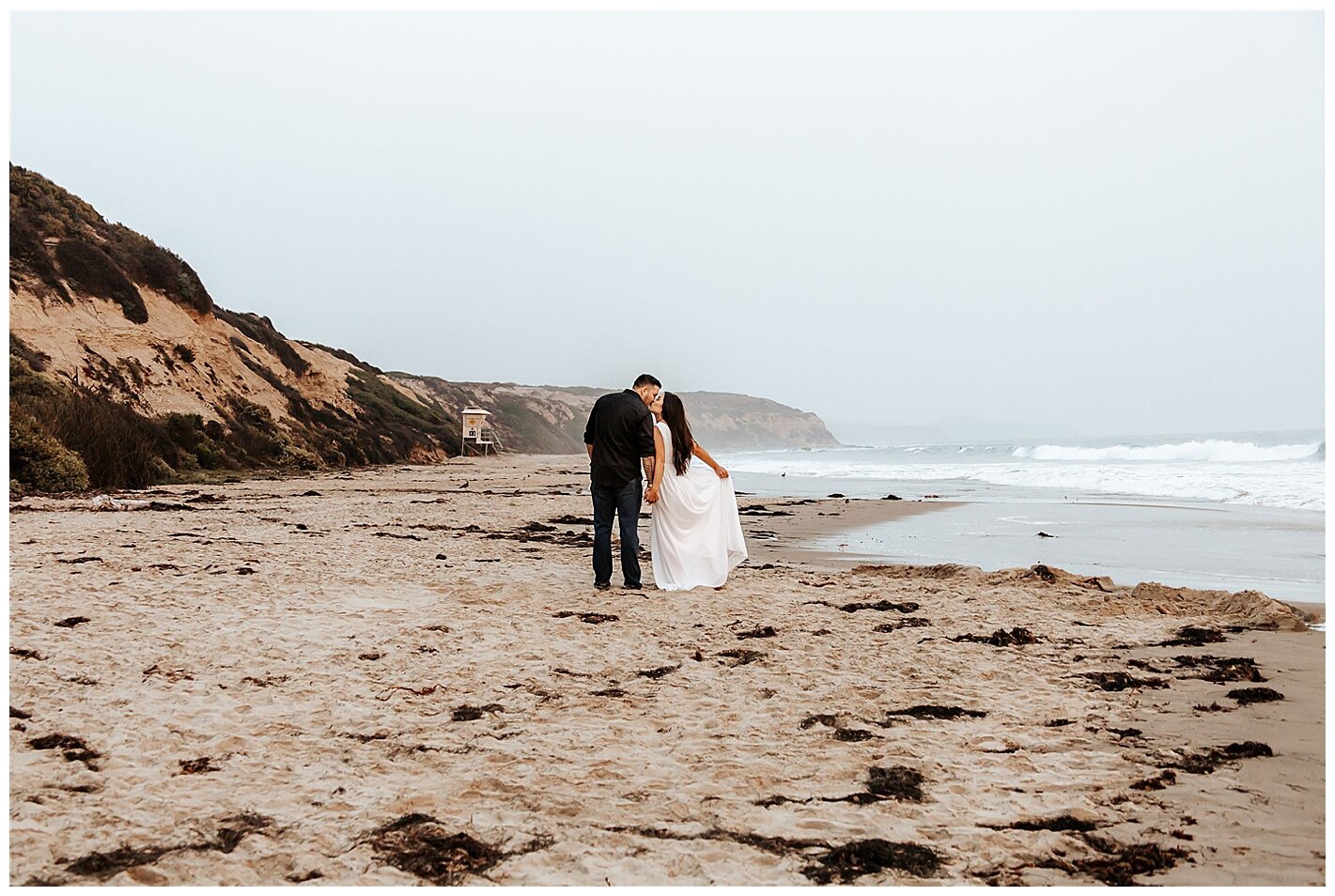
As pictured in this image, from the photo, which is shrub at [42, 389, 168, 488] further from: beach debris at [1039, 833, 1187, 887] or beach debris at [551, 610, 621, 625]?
beach debris at [1039, 833, 1187, 887]

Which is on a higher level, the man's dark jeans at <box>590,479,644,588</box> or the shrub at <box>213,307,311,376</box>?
the shrub at <box>213,307,311,376</box>

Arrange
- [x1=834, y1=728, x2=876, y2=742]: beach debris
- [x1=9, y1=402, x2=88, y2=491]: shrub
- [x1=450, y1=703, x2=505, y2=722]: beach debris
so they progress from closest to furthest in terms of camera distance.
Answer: [x1=834, y1=728, x2=876, y2=742]: beach debris, [x1=450, y1=703, x2=505, y2=722]: beach debris, [x1=9, y1=402, x2=88, y2=491]: shrub

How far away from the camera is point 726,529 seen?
8117 millimetres

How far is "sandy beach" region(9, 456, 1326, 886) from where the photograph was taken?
281cm

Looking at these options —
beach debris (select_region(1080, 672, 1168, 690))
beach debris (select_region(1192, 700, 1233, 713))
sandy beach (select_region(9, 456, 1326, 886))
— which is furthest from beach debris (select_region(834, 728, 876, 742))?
beach debris (select_region(1192, 700, 1233, 713))

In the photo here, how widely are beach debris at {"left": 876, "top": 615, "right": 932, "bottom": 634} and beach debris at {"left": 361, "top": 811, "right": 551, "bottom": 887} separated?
12.7 feet

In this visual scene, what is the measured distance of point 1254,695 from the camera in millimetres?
4586

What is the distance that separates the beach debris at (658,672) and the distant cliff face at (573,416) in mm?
52818

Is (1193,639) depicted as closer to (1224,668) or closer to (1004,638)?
(1224,668)

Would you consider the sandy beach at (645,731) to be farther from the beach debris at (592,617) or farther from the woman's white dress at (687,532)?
the woman's white dress at (687,532)

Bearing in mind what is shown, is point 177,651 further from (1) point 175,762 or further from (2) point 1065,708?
(2) point 1065,708

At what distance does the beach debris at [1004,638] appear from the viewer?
5.78 m

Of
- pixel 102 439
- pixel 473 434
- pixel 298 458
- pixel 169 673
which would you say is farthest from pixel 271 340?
pixel 169 673

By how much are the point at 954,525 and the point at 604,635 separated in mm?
9689
